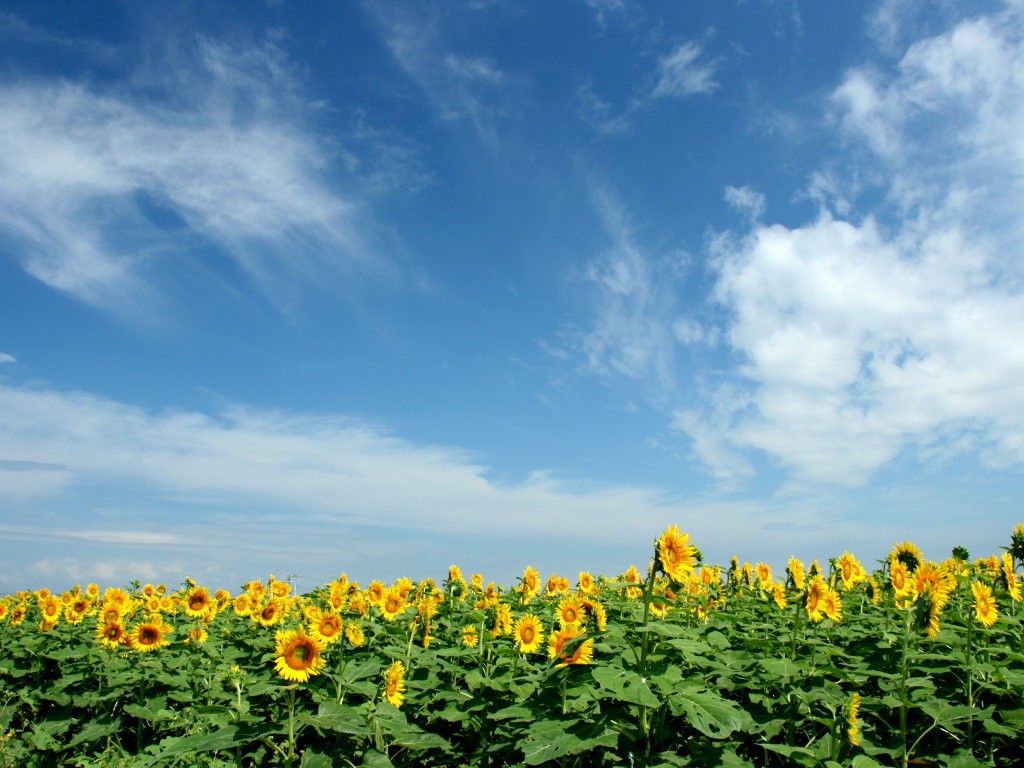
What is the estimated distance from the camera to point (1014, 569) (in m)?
6.14

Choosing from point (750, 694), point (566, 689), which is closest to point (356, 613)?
point (566, 689)

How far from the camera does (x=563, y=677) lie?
4.18 m

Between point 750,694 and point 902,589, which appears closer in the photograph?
point 750,694

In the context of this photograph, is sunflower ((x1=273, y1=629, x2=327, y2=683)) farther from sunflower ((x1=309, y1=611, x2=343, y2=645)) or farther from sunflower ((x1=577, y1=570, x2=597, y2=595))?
sunflower ((x1=577, y1=570, x2=597, y2=595))

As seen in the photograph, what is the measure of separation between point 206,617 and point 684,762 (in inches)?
300

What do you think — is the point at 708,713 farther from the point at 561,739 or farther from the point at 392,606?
the point at 392,606

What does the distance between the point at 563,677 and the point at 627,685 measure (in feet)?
2.22

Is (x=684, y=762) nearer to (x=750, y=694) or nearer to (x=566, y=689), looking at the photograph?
(x=566, y=689)

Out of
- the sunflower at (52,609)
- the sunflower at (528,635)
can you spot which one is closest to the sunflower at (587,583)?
the sunflower at (528,635)

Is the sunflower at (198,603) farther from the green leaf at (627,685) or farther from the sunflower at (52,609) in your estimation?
the green leaf at (627,685)

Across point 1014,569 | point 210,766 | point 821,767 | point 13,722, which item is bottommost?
point 13,722

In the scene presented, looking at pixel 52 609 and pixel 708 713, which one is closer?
pixel 708 713

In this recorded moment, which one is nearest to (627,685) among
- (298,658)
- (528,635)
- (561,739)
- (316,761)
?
(561,739)

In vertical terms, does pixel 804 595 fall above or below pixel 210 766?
above
